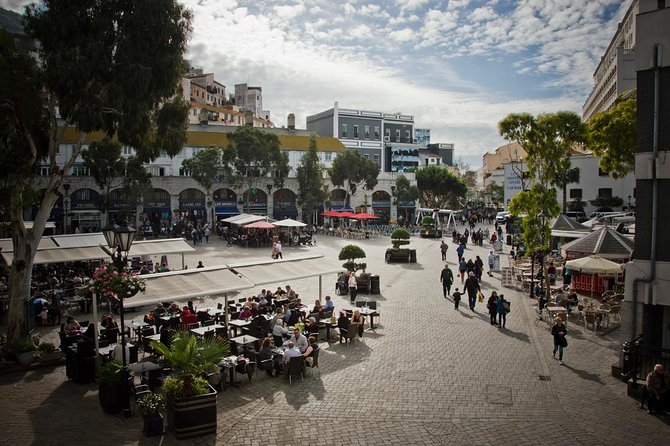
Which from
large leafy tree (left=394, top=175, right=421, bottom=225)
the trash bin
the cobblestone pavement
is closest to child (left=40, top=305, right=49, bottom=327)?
the cobblestone pavement

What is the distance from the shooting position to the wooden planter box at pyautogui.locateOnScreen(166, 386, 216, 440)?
9102 mm

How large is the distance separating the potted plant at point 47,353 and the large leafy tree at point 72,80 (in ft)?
2.97

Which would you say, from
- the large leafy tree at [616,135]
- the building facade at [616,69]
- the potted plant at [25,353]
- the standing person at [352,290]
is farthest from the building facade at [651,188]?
the building facade at [616,69]

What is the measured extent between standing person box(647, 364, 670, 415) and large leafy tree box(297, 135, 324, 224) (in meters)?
46.2

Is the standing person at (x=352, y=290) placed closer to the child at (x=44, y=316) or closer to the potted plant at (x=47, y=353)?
the potted plant at (x=47, y=353)

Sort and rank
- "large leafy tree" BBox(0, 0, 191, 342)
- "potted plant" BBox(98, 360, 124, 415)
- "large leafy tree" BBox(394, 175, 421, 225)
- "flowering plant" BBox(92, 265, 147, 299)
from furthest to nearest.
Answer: "large leafy tree" BBox(394, 175, 421, 225) < "large leafy tree" BBox(0, 0, 191, 342) < "flowering plant" BBox(92, 265, 147, 299) < "potted plant" BBox(98, 360, 124, 415)

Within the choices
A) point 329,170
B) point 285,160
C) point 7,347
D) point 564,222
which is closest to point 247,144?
point 285,160

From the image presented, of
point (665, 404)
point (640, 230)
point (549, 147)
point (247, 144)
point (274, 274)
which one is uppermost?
point (247, 144)

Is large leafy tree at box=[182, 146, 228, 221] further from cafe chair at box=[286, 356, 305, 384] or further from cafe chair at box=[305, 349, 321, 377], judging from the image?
cafe chair at box=[286, 356, 305, 384]

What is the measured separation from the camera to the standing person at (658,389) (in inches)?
405

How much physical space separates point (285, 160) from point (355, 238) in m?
12.7

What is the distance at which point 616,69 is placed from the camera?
58.3m

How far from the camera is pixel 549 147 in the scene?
22344 mm

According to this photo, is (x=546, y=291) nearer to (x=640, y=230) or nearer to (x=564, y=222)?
(x=640, y=230)
